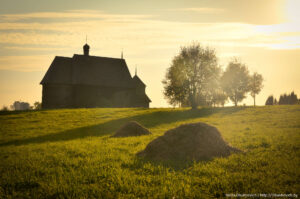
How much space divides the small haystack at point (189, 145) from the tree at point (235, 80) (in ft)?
168

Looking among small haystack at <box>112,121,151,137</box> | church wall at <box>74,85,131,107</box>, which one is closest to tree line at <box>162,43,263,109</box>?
church wall at <box>74,85,131,107</box>

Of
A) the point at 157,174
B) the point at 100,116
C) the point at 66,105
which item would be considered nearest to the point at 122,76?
the point at 66,105

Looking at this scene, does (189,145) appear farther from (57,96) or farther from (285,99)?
(285,99)

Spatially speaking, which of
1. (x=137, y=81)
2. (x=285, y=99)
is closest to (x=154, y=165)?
(x=137, y=81)

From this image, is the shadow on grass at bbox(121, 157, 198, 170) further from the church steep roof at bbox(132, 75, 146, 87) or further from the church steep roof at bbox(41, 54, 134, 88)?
the church steep roof at bbox(132, 75, 146, 87)

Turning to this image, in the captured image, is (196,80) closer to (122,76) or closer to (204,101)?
(204,101)

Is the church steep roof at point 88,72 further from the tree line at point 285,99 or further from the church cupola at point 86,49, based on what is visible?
the tree line at point 285,99

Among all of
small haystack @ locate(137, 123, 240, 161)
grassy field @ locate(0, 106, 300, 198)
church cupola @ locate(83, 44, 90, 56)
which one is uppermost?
A: church cupola @ locate(83, 44, 90, 56)

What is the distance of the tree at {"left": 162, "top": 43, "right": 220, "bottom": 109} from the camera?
45.6m

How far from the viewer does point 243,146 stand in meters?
12.4

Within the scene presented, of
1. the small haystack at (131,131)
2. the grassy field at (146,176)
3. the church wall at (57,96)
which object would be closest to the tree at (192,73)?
the church wall at (57,96)

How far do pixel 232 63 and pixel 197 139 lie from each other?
56332 mm

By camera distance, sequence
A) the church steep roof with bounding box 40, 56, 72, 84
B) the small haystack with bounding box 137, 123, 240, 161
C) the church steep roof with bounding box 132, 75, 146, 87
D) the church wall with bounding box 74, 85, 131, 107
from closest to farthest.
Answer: the small haystack with bounding box 137, 123, 240, 161
the church steep roof with bounding box 40, 56, 72, 84
the church wall with bounding box 74, 85, 131, 107
the church steep roof with bounding box 132, 75, 146, 87

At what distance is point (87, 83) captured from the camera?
52.5 m
